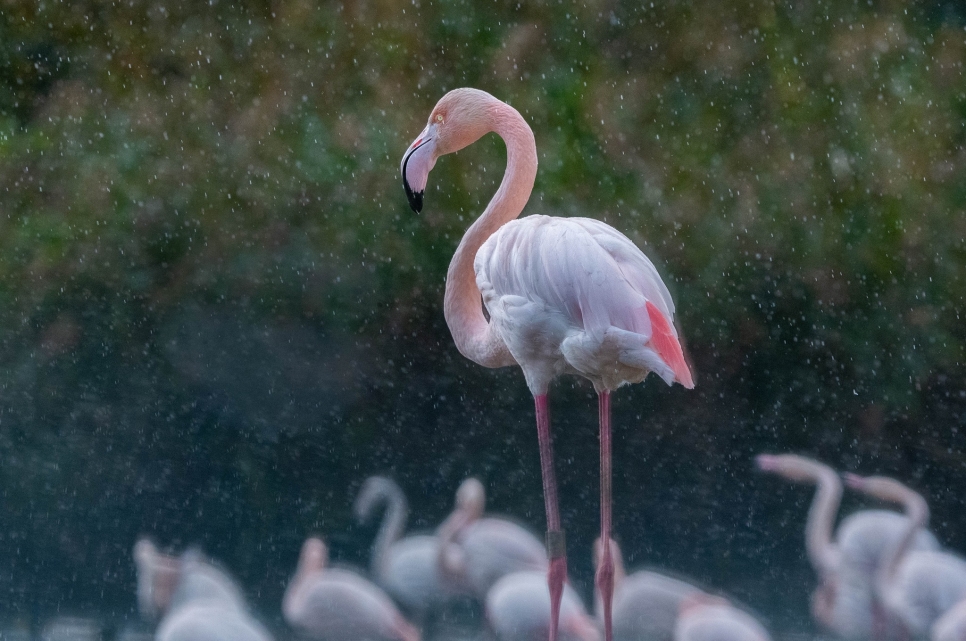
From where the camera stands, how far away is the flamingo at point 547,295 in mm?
1539

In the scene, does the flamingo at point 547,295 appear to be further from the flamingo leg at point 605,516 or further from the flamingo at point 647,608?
the flamingo at point 647,608

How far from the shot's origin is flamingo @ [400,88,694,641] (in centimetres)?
154

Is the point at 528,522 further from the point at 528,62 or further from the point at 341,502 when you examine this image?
the point at 528,62

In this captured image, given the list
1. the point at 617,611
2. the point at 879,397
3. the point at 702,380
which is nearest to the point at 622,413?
the point at 702,380

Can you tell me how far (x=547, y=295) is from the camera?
1.59 metres

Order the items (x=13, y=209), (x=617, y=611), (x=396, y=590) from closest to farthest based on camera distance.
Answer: (x=617, y=611) → (x=396, y=590) → (x=13, y=209)

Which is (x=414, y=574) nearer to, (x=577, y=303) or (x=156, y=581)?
(x=156, y=581)

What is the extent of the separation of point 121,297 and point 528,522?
1367mm

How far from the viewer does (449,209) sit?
3080mm

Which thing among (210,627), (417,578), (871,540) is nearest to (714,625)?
A: (871,540)

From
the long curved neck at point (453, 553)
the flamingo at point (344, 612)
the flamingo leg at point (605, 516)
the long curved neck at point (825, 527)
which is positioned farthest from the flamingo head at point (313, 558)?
the long curved neck at point (825, 527)

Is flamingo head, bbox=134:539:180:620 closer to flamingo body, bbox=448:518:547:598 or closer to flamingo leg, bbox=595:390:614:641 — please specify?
flamingo body, bbox=448:518:547:598

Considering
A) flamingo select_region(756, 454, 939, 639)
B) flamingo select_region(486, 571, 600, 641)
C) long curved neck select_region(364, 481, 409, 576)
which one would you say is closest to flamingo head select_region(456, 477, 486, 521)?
long curved neck select_region(364, 481, 409, 576)

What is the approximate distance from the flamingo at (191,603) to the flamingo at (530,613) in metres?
0.46
